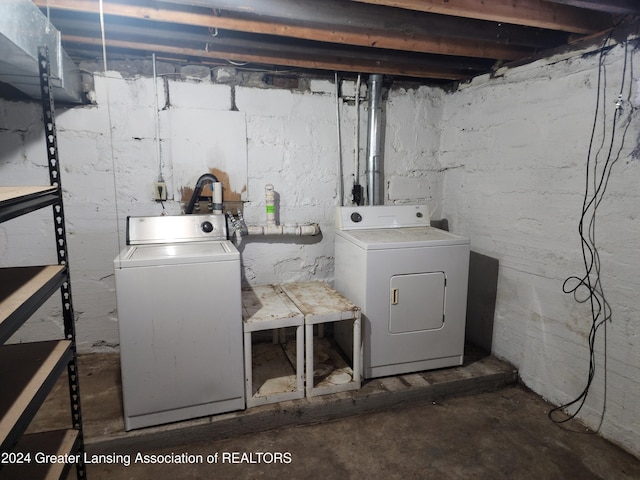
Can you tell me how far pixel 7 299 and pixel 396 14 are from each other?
6.25 ft

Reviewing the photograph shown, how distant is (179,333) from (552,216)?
82.1 inches

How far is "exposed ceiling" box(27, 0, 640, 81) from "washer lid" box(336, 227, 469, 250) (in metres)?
1.06

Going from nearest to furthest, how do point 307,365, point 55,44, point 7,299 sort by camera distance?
1. point 7,299
2. point 55,44
3. point 307,365

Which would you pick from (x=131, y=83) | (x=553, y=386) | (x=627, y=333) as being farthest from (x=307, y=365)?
(x=131, y=83)

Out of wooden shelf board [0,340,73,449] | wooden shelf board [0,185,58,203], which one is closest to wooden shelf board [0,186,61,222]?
wooden shelf board [0,185,58,203]

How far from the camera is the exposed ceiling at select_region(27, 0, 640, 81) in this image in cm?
175

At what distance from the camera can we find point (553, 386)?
2.37m

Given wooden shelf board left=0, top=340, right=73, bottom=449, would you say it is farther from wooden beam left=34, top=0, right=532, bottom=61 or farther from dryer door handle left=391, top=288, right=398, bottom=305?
dryer door handle left=391, top=288, right=398, bottom=305

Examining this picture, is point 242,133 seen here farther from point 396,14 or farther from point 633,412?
point 633,412

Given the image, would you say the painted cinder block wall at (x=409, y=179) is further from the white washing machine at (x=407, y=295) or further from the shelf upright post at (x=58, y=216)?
the shelf upright post at (x=58, y=216)

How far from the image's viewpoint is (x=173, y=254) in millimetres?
1985

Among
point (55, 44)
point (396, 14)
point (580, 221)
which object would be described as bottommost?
point (580, 221)

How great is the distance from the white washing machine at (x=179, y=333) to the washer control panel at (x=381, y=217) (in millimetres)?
962

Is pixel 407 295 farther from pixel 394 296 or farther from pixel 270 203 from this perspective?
pixel 270 203
